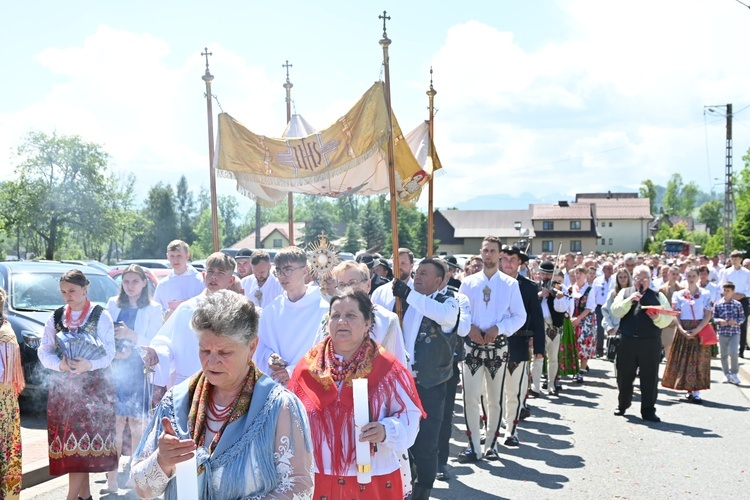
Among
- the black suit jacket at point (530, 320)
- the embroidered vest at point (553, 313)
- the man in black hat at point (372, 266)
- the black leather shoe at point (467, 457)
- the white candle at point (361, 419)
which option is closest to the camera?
the white candle at point (361, 419)

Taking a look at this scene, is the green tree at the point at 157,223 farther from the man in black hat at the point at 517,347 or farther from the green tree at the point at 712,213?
the green tree at the point at 712,213

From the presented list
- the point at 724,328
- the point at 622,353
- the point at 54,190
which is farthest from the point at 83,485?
the point at 54,190

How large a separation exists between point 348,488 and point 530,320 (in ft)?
18.2

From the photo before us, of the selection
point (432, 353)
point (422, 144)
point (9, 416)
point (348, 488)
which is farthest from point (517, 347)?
point (9, 416)

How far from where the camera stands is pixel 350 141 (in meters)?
9.02

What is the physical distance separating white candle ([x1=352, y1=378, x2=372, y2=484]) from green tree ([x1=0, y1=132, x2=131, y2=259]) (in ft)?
174

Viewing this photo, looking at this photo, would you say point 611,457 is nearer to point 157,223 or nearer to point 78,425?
point 78,425

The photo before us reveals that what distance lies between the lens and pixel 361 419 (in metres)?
3.72

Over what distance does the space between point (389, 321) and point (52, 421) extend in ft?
10.1

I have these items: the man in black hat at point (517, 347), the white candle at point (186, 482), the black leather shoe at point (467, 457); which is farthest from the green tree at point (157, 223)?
the white candle at point (186, 482)

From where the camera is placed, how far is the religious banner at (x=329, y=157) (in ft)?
29.3

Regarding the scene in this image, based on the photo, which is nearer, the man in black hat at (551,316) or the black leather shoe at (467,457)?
the black leather shoe at (467,457)

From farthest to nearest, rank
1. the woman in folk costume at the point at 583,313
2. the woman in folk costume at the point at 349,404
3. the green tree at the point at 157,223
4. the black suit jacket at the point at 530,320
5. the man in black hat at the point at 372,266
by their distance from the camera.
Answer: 1. the green tree at the point at 157,223
2. the woman in folk costume at the point at 583,313
3. the black suit jacket at the point at 530,320
4. the man in black hat at the point at 372,266
5. the woman in folk costume at the point at 349,404

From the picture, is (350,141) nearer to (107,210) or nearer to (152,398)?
(152,398)
